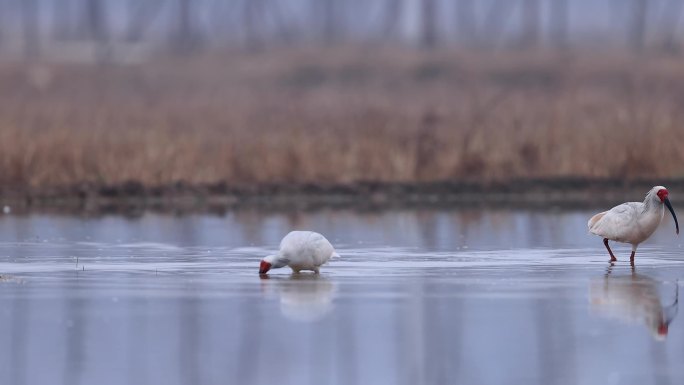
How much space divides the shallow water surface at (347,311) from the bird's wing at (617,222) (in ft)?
0.90

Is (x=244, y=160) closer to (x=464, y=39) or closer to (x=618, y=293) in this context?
(x=618, y=293)

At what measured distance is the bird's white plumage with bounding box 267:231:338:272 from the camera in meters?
13.2

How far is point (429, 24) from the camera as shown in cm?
5162

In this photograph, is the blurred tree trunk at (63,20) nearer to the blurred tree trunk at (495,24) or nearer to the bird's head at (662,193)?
the blurred tree trunk at (495,24)

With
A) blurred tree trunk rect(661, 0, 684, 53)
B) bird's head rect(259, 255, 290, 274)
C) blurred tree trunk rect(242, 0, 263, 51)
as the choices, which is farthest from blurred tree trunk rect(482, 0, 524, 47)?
bird's head rect(259, 255, 290, 274)

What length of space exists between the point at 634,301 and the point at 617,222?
2913 mm

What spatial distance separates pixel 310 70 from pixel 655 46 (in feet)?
37.4

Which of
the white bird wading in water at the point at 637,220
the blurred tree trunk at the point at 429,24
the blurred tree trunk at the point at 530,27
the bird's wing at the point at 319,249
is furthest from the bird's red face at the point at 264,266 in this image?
the blurred tree trunk at the point at 429,24

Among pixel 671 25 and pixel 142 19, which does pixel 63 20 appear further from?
pixel 671 25

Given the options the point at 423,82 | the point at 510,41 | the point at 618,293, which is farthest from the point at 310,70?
the point at 618,293

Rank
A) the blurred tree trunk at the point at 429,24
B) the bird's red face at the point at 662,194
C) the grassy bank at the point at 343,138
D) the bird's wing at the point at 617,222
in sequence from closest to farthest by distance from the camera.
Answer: the bird's red face at the point at 662,194
the bird's wing at the point at 617,222
the grassy bank at the point at 343,138
the blurred tree trunk at the point at 429,24

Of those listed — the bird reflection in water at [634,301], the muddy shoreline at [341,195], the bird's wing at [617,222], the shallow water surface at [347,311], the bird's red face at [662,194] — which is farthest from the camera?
the muddy shoreline at [341,195]

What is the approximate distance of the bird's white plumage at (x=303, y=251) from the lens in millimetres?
13242

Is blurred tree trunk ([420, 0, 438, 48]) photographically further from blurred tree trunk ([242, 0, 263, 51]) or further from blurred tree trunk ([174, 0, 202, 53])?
blurred tree trunk ([174, 0, 202, 53])
